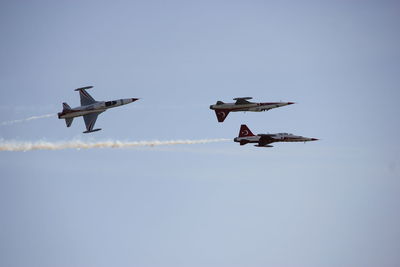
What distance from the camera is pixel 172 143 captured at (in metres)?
115

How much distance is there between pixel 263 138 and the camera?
11425cm

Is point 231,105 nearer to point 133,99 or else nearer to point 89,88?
point 133,99

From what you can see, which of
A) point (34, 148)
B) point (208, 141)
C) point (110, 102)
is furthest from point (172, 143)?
point (34, 148)

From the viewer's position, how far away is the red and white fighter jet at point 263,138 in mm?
113812

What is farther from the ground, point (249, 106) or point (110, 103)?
point (110, 103)

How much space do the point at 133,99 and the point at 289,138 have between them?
95.2 ft

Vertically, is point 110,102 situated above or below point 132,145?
above

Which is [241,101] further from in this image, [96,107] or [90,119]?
[90,119]

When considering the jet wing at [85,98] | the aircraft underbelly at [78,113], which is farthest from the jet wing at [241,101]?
the jet wing at [85,98]

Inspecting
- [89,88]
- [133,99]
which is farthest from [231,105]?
[89,88]

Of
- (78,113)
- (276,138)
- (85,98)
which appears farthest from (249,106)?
(78,113)

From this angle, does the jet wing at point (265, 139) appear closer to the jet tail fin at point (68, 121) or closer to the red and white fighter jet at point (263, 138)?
the red and white fighter jet at point (263, 138)

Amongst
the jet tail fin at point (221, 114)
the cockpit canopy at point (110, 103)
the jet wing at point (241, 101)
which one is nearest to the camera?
the cockpit canopy at point (110, 103)

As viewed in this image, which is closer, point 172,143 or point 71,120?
point 71,120
